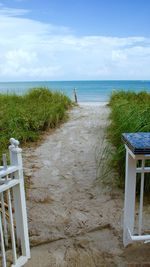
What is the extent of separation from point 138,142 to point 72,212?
1.61 metres

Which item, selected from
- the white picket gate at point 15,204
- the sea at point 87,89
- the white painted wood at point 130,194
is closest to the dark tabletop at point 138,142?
the white painted wood at point 130,194

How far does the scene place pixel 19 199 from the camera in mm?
2514

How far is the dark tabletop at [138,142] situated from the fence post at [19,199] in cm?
91

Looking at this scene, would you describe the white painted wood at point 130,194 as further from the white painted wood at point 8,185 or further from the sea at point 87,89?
the sea at point 87,89

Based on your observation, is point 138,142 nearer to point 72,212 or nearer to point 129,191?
point 129,191

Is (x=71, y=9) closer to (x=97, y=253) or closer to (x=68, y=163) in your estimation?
(x=68, y=163)

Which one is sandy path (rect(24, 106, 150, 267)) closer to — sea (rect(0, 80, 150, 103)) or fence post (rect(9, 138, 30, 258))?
fence post (rect(9, 138, 30, 258))

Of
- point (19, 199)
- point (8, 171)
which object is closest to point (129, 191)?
point (19, 199)

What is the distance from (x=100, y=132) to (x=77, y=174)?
2770 millimetres

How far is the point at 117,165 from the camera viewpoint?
4.30 m

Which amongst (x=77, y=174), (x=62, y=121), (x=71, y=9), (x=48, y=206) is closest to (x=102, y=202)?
(x=48, y=206)

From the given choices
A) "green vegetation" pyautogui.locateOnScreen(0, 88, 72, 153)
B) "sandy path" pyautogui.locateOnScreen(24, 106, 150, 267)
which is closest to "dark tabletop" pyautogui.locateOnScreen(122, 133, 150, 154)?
"sandy path" pyautogui.locateOnScreen(24, 106, 150, 267)

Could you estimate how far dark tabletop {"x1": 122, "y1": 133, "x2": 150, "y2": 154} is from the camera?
2184mm

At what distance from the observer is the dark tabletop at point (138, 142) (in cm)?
218
